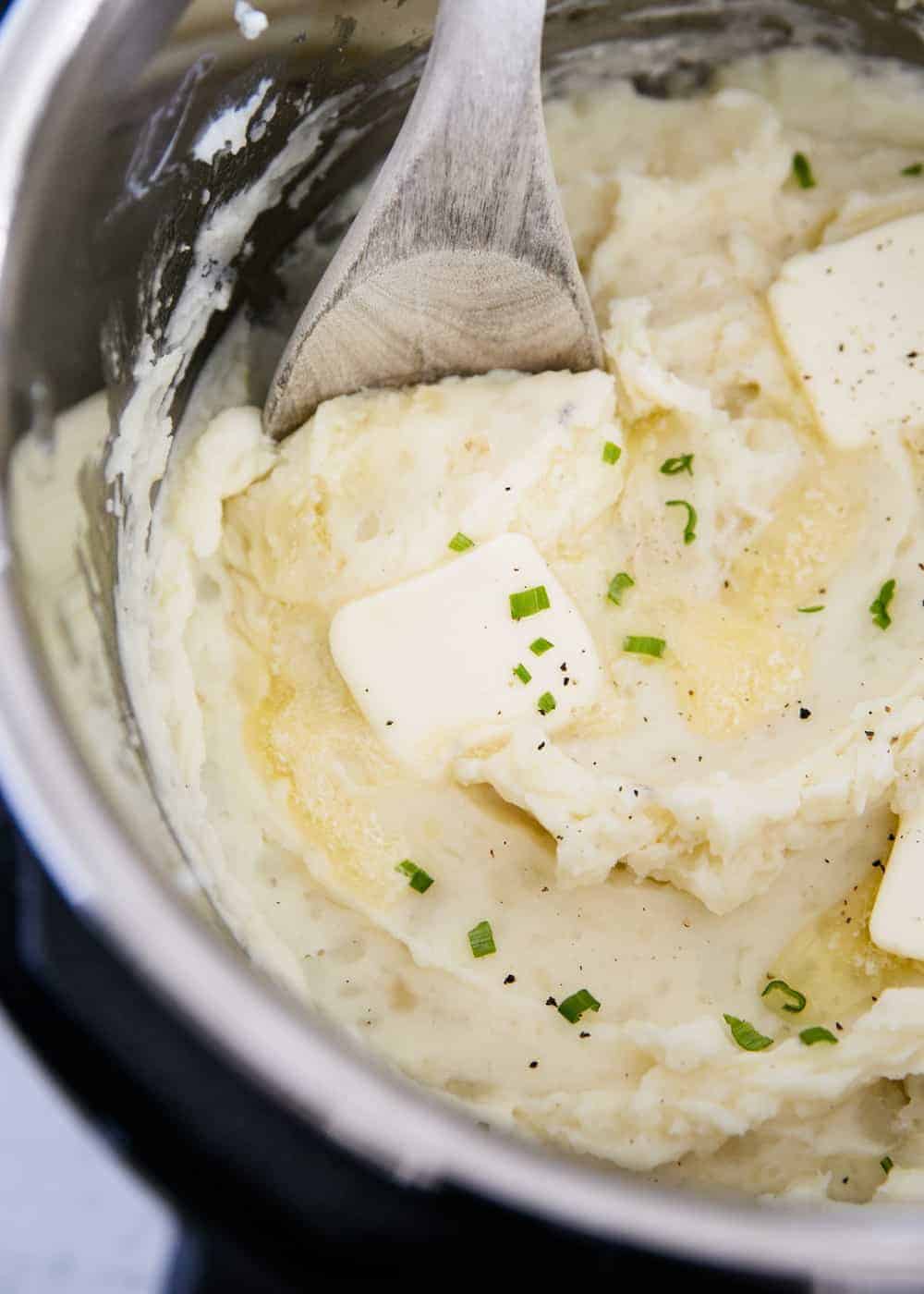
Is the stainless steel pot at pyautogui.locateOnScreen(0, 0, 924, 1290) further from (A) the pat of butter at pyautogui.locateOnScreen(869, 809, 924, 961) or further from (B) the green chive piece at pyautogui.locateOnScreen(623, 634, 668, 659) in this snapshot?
(B) the green chive piece at pyautogui.locateOnScreen(623, 634, 668, 659)

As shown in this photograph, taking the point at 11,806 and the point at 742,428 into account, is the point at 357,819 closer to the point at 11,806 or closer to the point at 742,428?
the point at 11,806

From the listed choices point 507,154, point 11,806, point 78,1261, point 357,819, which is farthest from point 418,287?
point 78,1261

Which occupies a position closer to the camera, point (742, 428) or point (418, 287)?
point (418, 287)

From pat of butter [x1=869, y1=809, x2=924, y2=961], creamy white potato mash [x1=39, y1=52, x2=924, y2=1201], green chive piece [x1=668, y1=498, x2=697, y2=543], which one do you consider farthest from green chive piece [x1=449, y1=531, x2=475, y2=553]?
pat of butter [x1=869, y1=809, x2=924, y2=961]

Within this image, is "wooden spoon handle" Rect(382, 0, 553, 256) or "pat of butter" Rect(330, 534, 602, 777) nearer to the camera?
"wooden spoon handle" Rect(382, 0, 553, 256)

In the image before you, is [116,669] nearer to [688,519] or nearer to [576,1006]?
[576,1006]

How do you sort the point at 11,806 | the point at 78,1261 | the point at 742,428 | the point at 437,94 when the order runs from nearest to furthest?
the point at 11,806 → the point at 78,1261 → the point at 437,94 → the point at 742,428
